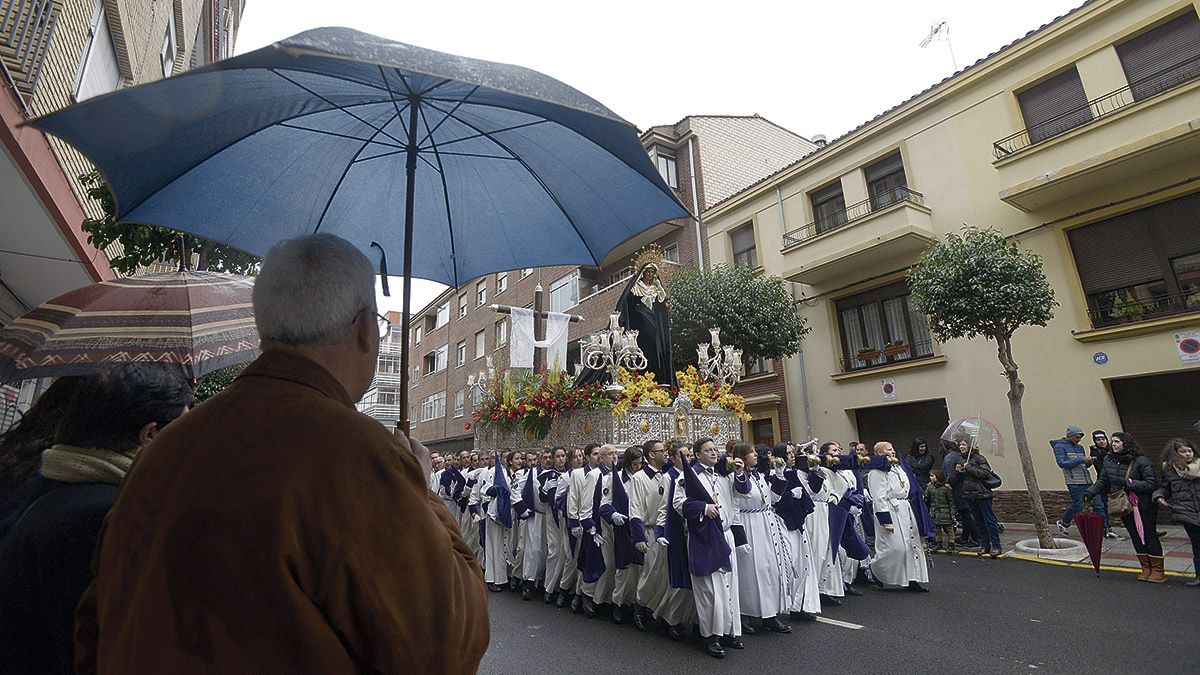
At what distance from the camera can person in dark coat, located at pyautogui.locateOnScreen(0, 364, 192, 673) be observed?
5.26 feet

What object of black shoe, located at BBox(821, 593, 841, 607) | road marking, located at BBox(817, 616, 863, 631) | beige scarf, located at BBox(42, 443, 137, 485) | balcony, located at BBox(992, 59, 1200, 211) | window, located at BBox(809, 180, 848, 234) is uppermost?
window, located at BBox(809, 180, 848, 234)

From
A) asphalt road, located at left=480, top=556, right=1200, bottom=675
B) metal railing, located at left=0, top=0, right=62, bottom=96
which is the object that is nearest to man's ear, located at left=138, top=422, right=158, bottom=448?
metal railing, located at left=0, top=0, right=62, bottom=96

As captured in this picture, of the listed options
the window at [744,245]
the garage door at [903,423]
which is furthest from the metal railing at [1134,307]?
the window at [744,245]

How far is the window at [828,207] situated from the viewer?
1762 cm

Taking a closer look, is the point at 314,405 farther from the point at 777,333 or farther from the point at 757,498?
the point at 777,333

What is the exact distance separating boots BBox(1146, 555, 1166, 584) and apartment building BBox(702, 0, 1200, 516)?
573 cm

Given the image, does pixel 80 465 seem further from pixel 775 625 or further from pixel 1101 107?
pixel 1101 107

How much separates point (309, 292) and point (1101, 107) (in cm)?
1646

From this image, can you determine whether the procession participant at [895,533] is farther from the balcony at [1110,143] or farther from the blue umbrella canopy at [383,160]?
the balcony at [1110,143]

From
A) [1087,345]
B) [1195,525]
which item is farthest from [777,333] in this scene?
[1195,525]

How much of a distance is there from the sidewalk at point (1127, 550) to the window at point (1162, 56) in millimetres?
8249

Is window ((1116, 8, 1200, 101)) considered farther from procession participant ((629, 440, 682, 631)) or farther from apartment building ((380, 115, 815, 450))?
procession participant ((629, 440, 682, 631))

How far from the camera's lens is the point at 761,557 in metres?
6.35

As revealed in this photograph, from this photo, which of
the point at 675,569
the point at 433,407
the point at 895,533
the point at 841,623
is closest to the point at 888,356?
the point at 895,533
